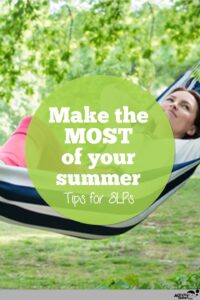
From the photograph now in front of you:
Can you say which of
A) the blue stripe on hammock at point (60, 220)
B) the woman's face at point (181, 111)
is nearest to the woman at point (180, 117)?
the woman's face at point (181, 111)

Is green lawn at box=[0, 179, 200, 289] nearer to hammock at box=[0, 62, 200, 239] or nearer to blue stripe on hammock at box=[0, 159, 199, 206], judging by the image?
hammock at box=[0, 62, 200, 239]

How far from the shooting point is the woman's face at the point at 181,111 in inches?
112

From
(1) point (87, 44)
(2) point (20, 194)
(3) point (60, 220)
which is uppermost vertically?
(1) point (87, 44)

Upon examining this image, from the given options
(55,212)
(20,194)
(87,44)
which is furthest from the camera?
(87,44)

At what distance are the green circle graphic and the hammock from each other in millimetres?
34

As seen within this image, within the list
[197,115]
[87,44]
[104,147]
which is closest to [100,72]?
[87,44]

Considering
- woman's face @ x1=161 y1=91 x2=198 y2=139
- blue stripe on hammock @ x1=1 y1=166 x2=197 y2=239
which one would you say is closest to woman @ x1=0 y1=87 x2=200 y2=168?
woman's face @ x1=161 y1=91 x2=198 y2=139

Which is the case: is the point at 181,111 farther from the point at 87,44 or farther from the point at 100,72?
the point at 87,44

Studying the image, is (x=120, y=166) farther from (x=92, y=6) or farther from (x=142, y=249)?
(x=92, y=6)

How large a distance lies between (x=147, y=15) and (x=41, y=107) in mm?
676

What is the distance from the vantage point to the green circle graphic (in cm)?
281

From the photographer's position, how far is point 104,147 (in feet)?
9.25

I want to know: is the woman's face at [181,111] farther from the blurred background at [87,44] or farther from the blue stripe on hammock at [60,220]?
the blue stripe on hammock at [60,220]

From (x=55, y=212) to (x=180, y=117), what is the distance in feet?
2.45
